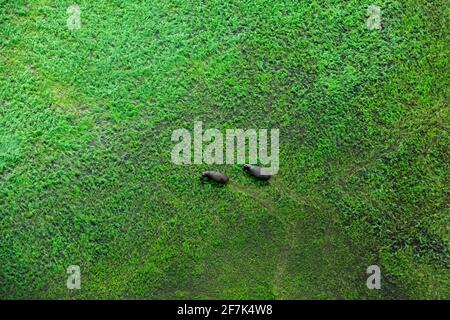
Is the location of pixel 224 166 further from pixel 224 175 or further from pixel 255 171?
pixel 255 171

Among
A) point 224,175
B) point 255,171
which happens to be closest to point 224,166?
point 224,175

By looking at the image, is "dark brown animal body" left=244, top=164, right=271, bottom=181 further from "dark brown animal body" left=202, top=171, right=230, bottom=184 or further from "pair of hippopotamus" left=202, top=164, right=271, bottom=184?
"dark brown animal body" left=202, top=171, right=230, bottom=184

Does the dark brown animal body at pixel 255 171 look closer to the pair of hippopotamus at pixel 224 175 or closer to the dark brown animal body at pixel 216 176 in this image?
the pair of hippopotamus at pixel 224 175

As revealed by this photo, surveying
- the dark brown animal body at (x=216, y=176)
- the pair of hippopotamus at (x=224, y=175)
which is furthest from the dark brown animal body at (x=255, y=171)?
the dark brown animal body at (x=216, y=176)

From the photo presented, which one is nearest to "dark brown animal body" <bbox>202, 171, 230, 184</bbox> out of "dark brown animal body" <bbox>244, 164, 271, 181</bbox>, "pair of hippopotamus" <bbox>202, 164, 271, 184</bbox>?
"pair of hippopotamus" <bbox>202, 164, 271, 184</bbox>
